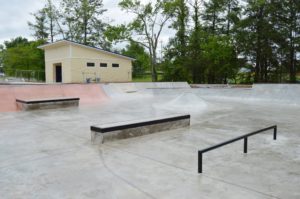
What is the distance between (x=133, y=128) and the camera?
5.75 meters

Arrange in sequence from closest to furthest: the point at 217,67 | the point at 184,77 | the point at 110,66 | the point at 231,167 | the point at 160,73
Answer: the point at 231,167 → the point at 110,66 → the point at 217,67 → the point at 184,77 → the point at 160,73

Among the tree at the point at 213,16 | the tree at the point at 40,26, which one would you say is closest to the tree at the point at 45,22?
the tree at the point at 40,26

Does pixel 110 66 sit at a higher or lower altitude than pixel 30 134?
higher

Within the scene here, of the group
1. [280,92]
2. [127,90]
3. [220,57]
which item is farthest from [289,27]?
[127,90]

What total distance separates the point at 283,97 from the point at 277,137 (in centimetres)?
935

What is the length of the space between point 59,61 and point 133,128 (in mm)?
20624

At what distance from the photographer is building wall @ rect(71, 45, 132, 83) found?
23.0 metres

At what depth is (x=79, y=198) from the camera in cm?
280

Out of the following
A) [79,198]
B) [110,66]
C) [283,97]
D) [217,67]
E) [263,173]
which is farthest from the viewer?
[217,67]

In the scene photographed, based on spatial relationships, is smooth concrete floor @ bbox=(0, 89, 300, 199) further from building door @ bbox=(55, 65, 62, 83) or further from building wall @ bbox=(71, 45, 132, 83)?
building door @ bbox=(55, 65, 62, 83)

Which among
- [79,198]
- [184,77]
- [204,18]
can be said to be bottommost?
[79,198]

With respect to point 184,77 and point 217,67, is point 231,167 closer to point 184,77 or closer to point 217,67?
point 217,67

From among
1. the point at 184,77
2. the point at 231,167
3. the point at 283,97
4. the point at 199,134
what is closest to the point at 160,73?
the point at 184,77

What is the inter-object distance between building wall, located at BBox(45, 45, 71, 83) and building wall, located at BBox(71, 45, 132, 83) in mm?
635
